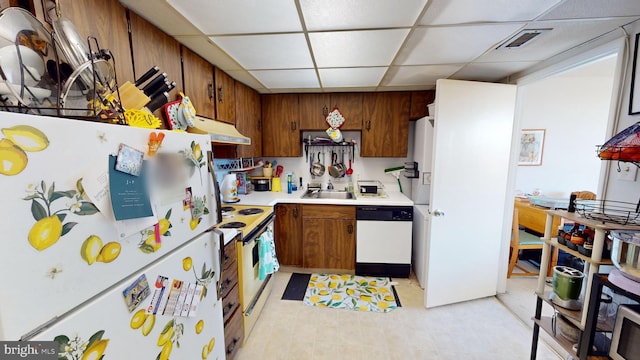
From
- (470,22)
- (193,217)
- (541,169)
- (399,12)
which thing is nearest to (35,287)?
(193,217)

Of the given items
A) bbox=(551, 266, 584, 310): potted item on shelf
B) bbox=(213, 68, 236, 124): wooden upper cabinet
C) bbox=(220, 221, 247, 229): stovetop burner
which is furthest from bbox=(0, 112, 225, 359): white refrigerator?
bbox=(551, 266, 584, 310): potted item on shelf

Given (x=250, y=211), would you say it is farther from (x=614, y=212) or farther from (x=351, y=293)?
(x=614, y=212)

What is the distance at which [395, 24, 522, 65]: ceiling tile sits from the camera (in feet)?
4.50

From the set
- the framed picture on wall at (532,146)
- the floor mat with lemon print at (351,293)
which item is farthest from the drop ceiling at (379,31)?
the floor mat with lemon print at (351,293)

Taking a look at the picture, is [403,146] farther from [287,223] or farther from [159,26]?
[159,26]

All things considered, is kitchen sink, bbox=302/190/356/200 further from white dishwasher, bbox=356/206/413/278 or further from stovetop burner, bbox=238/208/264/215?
stovetop burner, bbox=238/208/264/215

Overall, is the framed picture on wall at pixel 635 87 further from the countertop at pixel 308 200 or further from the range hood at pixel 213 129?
the range hood at pixel 213 129

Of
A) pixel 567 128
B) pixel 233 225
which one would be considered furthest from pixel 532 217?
pixel 233 225

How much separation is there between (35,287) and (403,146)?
2948 mm

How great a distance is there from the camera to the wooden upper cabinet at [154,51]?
1.23 meters

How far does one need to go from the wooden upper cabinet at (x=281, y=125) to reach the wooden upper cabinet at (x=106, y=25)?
1.75m

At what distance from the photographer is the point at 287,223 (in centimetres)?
269

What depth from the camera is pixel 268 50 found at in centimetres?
166

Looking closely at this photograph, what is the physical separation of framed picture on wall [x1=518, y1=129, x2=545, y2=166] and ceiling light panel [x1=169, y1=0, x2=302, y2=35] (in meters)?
3.74
